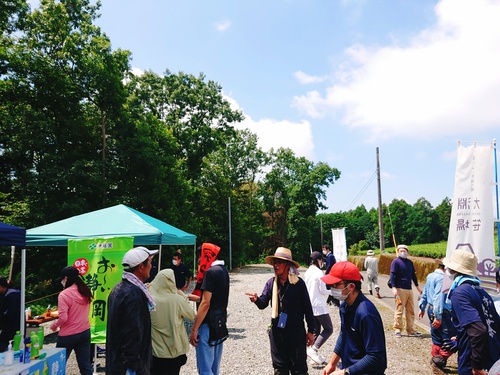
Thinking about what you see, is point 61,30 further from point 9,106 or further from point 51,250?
point 51,250

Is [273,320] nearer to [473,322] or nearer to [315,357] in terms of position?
[473,322]

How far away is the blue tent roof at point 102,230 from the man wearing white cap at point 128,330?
3441mm

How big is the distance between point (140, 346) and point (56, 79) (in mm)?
17972

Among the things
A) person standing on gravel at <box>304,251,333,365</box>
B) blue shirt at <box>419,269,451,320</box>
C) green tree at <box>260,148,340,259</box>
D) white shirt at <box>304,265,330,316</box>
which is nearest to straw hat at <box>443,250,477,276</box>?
blue shirt at <box>419,269,451,320</box>

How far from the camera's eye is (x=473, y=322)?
3.00 meters

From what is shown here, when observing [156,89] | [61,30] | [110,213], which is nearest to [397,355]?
[110,213]

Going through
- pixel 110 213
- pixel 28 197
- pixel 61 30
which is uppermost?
pixel 61 30

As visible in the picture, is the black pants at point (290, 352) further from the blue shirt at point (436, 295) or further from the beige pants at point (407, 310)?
the beige pants at point (407, 310)

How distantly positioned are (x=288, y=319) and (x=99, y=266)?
10.7 feet

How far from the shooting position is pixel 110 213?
24.8ft

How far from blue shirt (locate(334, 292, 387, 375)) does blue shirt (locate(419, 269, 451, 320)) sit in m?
3.58

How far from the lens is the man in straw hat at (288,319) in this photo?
409 cm

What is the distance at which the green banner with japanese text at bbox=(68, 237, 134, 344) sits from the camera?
5.70m

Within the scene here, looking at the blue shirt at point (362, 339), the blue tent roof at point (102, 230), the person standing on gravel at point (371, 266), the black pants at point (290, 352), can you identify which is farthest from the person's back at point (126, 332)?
the person standing on gravel at point (371, 266)
